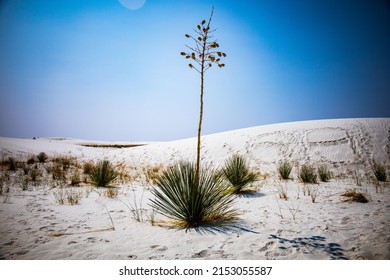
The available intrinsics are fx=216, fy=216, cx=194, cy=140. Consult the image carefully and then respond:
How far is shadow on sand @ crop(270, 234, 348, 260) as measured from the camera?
206 centimetres

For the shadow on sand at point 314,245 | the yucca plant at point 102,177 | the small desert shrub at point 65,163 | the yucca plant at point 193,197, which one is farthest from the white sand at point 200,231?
the small desert shrub at point 65,163

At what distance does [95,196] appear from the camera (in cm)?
469

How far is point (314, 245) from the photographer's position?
221 centimetres

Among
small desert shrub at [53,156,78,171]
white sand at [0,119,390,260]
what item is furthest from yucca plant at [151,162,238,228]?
small desert shrub at [53,156,78,171]

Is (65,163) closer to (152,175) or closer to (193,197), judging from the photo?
(152,175)

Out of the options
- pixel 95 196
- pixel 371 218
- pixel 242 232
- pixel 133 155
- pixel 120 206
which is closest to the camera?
pixel 242 232

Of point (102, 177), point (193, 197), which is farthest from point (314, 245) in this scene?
point (102, 177)

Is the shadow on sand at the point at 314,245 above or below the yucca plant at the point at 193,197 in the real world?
below

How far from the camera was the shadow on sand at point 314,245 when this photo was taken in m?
2.06

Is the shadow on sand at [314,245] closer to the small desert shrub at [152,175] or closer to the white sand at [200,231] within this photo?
the white sand at [200,231]

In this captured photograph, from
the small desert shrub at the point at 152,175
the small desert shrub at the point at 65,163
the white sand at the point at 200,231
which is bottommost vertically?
the white sand at the point at 200,231
